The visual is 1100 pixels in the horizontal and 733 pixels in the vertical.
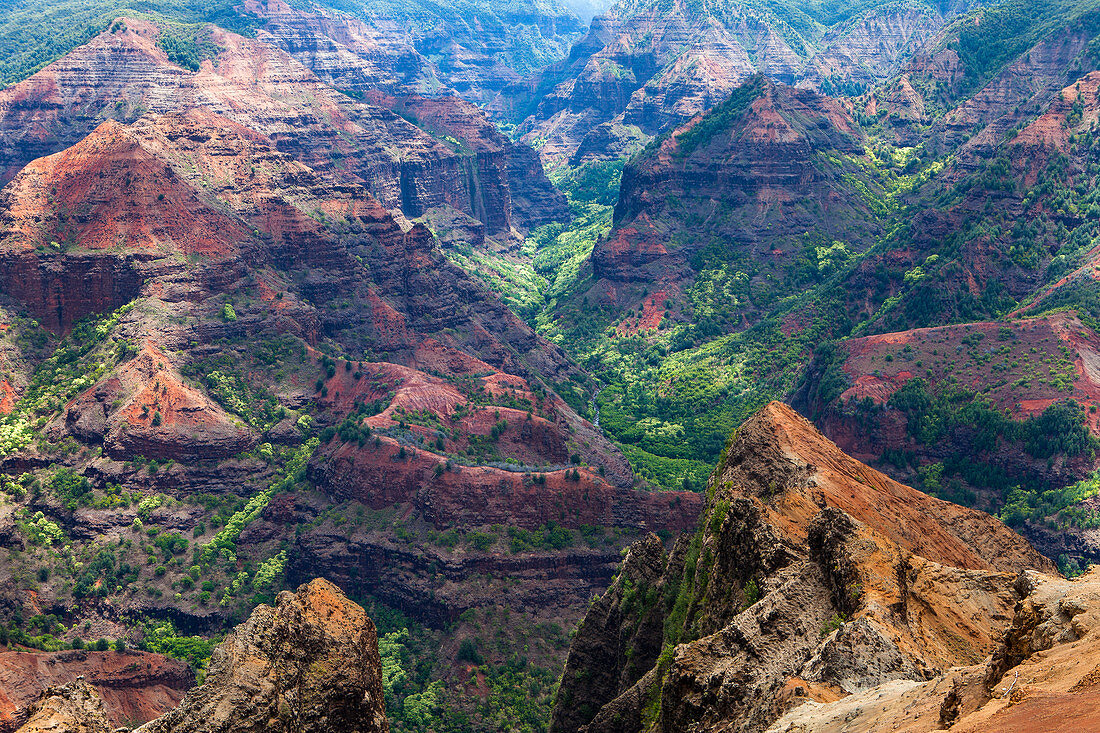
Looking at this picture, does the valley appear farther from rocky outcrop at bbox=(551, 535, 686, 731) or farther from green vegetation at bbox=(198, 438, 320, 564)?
green vegetation at bbox=(198, 438, 320, 564)

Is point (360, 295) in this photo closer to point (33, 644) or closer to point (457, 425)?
point (457, 425)

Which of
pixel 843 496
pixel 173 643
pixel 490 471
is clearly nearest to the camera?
pixel 843 496

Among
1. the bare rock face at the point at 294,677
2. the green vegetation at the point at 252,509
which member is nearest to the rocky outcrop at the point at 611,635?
the bare rock face at the point at 294,677

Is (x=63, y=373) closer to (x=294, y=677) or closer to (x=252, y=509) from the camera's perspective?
(x=252, y=509)

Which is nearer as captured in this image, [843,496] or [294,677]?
[294,677]

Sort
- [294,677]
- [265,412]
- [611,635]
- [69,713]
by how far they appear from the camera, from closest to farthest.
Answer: [294,677], [69,713], [611,635], [265,412]

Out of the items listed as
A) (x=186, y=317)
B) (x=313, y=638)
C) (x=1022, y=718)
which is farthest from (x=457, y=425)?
(x=1022, y=718)

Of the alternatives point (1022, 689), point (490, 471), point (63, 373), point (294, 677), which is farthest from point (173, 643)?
point (1022, 689)

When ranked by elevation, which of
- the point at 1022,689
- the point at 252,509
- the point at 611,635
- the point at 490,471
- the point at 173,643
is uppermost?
the point at 490,471
